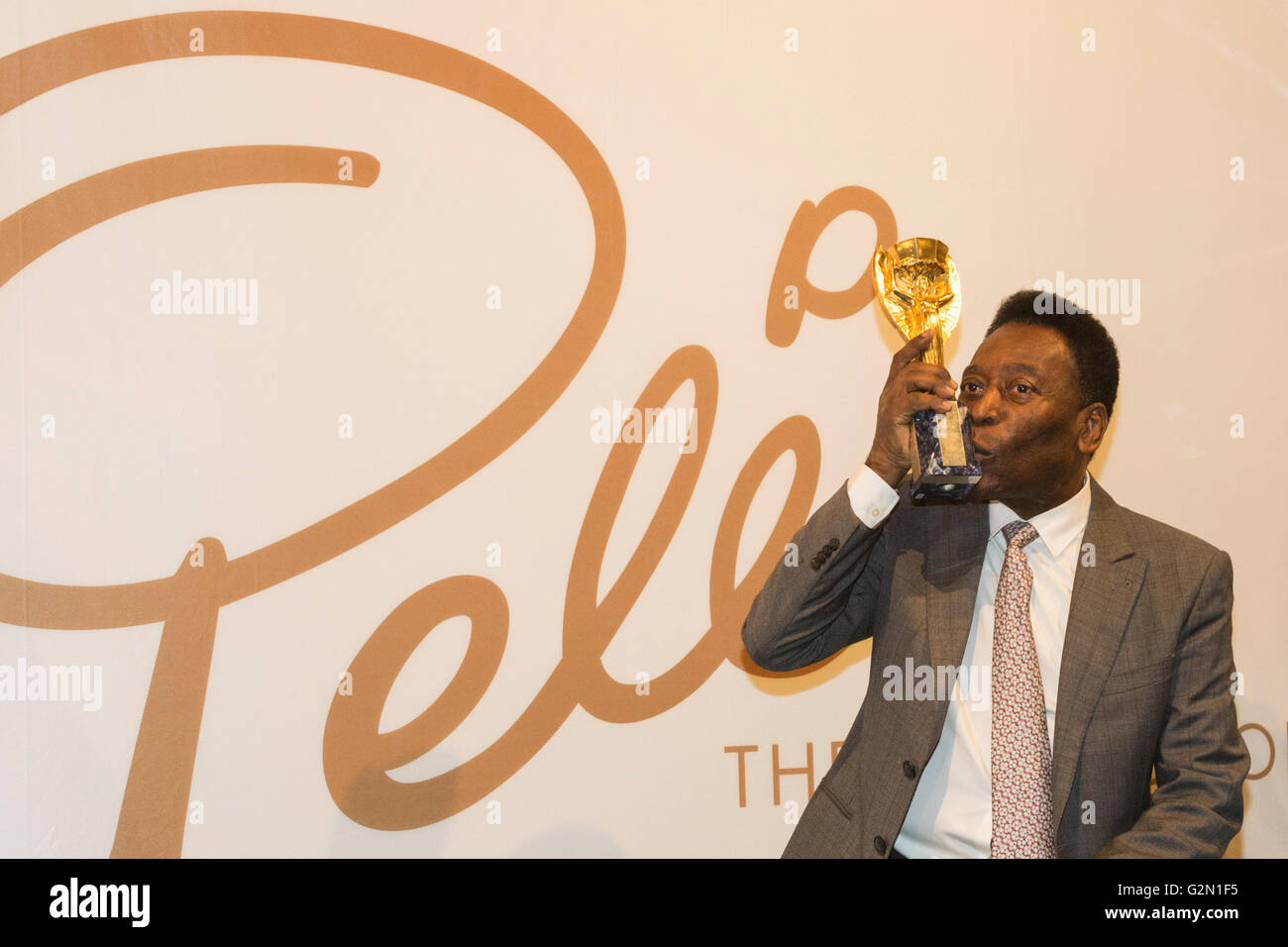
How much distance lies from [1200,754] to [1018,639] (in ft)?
1.11

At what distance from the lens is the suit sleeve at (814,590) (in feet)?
6.63

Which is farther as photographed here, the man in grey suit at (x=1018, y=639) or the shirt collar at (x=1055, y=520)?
the shirt collar at (x=1055, y=520)

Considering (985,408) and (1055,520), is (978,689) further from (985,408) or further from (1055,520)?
(985,408)

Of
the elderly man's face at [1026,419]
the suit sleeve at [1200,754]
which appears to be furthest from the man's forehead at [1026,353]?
the suit sleeve at [1200,754]

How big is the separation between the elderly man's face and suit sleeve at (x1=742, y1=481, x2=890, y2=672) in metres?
0.23

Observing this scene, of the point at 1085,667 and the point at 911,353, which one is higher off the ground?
→ the point at 911,353

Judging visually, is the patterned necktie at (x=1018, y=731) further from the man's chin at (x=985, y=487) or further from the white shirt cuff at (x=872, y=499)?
the white shirt cuff at (x=872, y=499)

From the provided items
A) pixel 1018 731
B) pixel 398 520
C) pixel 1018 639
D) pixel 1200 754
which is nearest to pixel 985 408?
pixel 1018 639

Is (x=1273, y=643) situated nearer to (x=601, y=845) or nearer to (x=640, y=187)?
(x=601, y=845)

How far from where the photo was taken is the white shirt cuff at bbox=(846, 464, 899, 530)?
6.61 feet

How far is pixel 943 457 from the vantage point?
76.6 inches

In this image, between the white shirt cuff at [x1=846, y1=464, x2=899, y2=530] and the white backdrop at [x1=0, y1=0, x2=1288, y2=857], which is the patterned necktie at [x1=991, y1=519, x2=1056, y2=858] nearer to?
the white shirt cuff at [x1=846, y1=464, x2=899, y2=530]

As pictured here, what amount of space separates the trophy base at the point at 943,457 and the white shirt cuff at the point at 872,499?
2.1 inches
